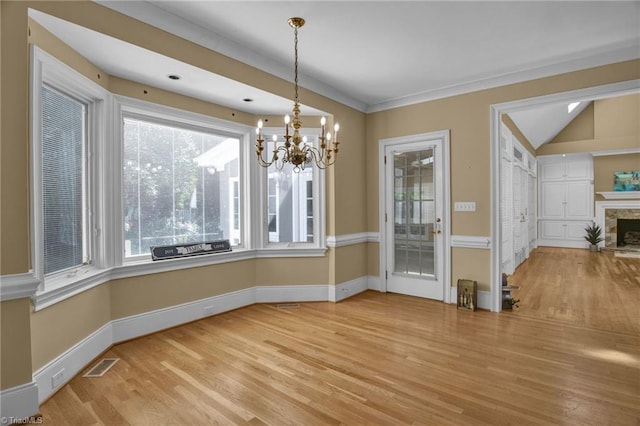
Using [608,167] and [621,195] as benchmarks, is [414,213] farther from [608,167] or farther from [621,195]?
[608,167]

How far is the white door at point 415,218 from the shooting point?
15.1ft

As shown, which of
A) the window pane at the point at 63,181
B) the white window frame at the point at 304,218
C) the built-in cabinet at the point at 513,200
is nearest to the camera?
the window pane at the point at 63,181

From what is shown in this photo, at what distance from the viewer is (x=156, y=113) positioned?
350cm

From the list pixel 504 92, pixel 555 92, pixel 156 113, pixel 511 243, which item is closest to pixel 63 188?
pixel 156 113

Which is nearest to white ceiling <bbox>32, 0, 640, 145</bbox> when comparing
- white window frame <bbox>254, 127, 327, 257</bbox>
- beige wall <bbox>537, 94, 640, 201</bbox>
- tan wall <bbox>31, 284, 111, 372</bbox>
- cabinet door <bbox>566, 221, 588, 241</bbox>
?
white window frame <bbox>254, 127, 327, 257</bbox>

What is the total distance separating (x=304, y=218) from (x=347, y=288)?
1.21 m

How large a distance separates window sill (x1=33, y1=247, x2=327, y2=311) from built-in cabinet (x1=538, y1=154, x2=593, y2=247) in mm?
8915

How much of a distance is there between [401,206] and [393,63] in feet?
6.87

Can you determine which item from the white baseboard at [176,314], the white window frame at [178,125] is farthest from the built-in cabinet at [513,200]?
the white baseboard at [176,314]

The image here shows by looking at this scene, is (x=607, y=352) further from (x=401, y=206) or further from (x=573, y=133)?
(x=573, y=133)

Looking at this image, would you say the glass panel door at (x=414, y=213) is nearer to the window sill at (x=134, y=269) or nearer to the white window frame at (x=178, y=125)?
the window sill at (x=134, y=269)

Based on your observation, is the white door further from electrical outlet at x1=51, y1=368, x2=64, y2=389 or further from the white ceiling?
electrical outlet at x1=51, y1=368, x2=64, y2=389

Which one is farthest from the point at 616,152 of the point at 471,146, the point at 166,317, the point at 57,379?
the point at 57,379

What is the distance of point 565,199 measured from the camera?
9859mm
